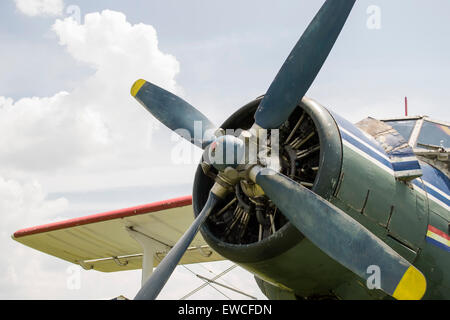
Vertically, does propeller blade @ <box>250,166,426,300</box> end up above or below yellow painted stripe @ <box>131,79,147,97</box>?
below

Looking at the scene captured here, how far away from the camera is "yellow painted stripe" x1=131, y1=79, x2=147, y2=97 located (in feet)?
24.2

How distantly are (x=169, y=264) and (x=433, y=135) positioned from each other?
373 cm

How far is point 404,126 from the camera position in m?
7.39

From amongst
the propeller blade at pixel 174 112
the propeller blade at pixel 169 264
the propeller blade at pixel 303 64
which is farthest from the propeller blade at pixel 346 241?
the propeller blade at pixel 174 112

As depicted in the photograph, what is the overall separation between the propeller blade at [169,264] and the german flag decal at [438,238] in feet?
7.20

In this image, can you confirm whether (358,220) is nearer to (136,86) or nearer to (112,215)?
(136,86)

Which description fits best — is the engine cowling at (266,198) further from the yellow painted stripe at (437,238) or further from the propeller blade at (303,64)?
the yellow painted stripe at (437,238)

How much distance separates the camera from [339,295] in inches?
234

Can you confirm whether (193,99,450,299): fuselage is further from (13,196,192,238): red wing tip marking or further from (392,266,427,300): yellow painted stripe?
(13,196,192,238): red wing tip marking

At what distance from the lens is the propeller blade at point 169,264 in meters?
5.50

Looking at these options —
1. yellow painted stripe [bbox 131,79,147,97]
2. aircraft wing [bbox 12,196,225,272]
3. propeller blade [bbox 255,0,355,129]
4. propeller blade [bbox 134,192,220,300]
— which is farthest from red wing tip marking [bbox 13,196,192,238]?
propeller blade [bbox 255,0,355,129]

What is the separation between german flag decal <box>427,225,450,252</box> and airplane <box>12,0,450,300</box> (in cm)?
1
